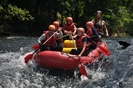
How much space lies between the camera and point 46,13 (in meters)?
25.2

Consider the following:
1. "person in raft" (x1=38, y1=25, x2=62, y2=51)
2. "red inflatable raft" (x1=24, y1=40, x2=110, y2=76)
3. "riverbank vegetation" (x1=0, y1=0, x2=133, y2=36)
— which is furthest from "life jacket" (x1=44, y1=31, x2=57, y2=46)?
"riverbank vegetation" (x1=0, y1=0, x2=133, y2=36)

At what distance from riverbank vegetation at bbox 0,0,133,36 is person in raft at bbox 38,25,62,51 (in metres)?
11.8

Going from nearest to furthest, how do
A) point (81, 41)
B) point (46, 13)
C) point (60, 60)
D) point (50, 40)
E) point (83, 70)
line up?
point (83, 70) < point (60, 60) < point (81, 41) < point (50, 40) < point (46, 13)

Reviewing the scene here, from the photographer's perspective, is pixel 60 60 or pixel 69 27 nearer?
pixel 60 60

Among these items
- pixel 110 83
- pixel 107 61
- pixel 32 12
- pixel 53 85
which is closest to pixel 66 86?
pixel 53 85

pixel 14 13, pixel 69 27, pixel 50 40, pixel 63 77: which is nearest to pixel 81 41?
pixel 50 40

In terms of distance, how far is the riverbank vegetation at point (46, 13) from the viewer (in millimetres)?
20898

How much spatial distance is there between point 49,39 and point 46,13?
17.1m

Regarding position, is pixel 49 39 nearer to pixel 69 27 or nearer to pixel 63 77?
pixel 63 77

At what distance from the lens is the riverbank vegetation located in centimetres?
2090

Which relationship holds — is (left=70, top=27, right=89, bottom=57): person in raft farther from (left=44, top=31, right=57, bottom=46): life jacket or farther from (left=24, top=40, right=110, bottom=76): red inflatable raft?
(left=44, top=31, right=57, bottom=46): life jacket

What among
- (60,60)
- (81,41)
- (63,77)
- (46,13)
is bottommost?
(63,77)

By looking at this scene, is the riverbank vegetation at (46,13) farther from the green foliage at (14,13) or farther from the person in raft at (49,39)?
the person in raft at (49,39)

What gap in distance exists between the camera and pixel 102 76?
763 centimetres
